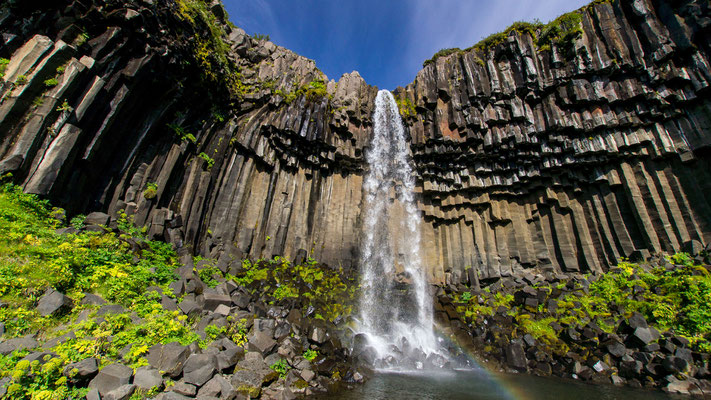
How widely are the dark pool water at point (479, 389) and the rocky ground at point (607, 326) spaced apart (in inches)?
38.7

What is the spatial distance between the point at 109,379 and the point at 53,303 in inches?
81.7

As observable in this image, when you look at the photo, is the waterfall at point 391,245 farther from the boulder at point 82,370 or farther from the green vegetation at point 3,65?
the green vegetation at point 3,65

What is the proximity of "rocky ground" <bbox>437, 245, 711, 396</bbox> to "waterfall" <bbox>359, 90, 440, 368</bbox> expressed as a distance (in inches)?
73.8

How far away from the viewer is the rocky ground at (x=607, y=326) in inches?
354

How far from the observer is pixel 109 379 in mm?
4902

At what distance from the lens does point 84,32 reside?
30.0 ft

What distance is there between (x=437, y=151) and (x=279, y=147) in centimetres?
914

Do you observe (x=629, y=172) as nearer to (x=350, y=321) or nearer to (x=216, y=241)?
(x=350, y=321)

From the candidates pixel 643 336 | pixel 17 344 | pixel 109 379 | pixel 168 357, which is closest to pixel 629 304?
pixel 643 336

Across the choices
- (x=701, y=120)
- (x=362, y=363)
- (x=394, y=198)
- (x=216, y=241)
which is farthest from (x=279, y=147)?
(x=701, y=120)

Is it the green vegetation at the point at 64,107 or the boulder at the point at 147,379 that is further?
the green vegetation at the point at 64,107

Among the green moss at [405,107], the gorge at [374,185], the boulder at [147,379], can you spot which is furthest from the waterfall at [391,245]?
the boulder at [147,379]

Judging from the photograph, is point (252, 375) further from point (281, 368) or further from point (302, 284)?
point (302, 284)

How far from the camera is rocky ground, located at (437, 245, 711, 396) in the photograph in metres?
9.00
